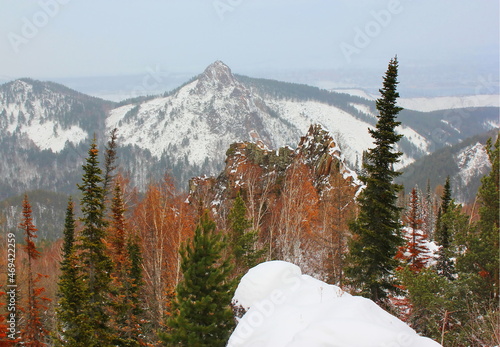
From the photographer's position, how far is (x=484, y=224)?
1232cm

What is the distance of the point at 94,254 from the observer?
1524 cm

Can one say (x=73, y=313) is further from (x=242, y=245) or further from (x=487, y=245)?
(x=487, y=245)

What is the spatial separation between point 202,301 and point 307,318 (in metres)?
4.04

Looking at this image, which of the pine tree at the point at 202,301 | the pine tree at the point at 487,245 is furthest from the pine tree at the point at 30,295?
the pine tree at the point at 487,245

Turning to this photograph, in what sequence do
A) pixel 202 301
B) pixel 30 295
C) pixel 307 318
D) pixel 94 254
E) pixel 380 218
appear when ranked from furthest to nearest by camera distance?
pixel 30 295 < pixel 380 218 < pixel 94 254 < pixel 202 301 < pixel 307 318

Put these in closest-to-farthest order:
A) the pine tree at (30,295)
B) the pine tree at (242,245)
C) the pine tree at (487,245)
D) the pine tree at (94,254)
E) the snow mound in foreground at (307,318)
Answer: the snow mound in foreground at (307,318) → the pine tree at (487,245) → the pine tree at (94,254) → the pine tree at (242,245) → the pine tree at (30,295)

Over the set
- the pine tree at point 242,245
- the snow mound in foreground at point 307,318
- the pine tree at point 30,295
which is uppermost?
the snow mound in foreground at point 307,318

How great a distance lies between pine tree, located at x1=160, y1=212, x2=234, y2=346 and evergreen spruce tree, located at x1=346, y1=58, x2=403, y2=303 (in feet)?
24.5

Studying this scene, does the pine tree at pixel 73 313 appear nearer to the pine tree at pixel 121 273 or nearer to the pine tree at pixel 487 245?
the pine tree at pixel 121 273

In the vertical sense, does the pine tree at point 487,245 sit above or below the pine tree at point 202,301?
above

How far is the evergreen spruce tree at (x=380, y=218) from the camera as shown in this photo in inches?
612

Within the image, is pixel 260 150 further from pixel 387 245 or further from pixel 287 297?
pixel 287 297

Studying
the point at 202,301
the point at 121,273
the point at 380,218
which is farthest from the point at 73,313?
the point at 380,218

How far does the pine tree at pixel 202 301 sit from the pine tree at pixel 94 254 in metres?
5.93
